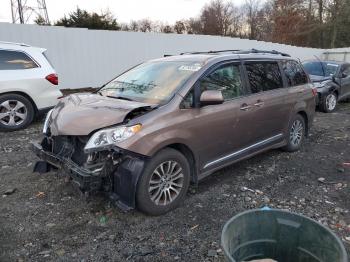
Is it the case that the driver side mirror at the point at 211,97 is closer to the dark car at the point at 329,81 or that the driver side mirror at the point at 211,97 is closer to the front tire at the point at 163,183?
the front tire at the point at 163,183

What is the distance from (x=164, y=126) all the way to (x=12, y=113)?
5.06m

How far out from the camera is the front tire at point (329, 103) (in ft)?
35.0

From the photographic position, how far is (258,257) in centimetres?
254

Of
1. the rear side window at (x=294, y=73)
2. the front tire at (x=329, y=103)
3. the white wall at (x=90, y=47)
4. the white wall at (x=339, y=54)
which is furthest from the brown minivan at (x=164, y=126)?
the white wall at (x=339, y=54)

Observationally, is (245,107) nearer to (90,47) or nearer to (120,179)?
(120,179)

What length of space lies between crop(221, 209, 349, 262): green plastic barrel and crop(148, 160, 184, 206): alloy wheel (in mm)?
1478

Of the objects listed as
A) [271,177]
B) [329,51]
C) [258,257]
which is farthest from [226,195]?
[329,51]

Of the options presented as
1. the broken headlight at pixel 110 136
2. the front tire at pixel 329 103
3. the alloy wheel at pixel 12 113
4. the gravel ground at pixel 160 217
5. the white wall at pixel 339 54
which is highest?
the white wall at pixel 339 54

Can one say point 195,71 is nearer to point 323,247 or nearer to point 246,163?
point 246,163

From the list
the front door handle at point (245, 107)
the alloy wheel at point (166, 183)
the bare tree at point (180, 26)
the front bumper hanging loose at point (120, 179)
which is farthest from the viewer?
the bare tree at point (180, 26)

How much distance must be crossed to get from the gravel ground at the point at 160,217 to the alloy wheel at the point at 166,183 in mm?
198

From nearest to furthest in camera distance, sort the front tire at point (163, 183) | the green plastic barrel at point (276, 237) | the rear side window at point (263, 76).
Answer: the green plastic barrel at point (276, 237), the front tire at point (163, 183), the rear side window at point (263, 76)

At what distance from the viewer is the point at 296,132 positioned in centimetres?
624

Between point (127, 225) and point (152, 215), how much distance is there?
30 cm
